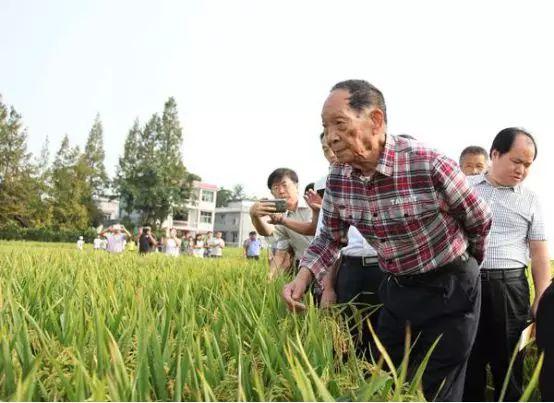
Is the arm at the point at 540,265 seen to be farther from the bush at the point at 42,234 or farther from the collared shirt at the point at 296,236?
the bush at the point at 42,234

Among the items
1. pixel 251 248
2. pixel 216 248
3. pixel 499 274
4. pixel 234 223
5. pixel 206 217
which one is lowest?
pixel 216 248

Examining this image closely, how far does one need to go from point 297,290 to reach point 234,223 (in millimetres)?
62421

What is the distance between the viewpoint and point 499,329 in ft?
8.48

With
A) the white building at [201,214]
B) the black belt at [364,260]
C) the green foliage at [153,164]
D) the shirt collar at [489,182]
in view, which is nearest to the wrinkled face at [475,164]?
the shirt collar at [489,182]

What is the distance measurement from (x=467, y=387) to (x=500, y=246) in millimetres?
670

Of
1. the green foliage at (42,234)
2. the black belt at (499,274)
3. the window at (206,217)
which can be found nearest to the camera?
the black belt at (499,274)

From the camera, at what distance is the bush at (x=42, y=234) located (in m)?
35.8

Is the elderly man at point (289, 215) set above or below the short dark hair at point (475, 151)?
below

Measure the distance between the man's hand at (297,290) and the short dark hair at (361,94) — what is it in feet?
2.15

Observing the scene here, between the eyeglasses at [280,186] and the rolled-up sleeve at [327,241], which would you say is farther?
the eyeglasses at [280,186]

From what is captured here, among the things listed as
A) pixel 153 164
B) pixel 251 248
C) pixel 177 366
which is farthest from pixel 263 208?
pixel 153 164

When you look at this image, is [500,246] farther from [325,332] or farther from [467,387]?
[325,332]

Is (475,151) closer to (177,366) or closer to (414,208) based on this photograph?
(414,208)

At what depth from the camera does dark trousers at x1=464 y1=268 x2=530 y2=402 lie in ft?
8.47
